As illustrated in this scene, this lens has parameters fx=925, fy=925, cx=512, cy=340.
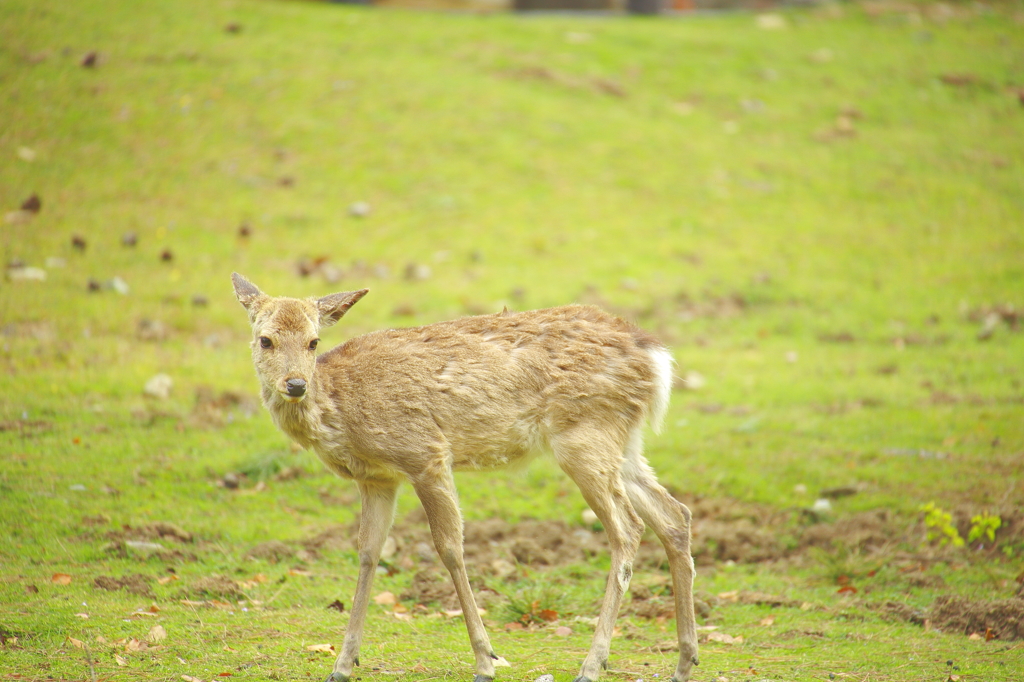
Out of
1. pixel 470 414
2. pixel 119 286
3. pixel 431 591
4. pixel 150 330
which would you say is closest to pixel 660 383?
pixel 470 414

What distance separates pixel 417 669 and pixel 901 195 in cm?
1394

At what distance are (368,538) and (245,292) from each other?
1790 mm

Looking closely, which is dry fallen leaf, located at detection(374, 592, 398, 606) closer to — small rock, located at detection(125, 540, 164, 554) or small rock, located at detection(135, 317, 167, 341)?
small rock, located at detection(125, 540, 164, 554)

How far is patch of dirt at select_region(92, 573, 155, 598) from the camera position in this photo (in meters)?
6.33

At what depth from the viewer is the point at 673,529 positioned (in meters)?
5.87

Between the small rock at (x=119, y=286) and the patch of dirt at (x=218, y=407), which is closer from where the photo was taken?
the patch of dirt at (x=218, y=407)

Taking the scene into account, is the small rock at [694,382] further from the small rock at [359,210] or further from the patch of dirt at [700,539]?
the small rock at [359,210]

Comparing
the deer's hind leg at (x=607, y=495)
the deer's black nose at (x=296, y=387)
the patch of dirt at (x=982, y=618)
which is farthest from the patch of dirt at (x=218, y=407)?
the patch of dirt at (x=982, y=618)

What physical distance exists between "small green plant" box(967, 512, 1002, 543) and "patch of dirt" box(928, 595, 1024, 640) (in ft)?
2.56

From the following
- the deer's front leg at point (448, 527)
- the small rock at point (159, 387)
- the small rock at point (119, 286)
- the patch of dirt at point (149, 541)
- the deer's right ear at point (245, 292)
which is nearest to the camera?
the deer's front leg at point (448, 527)

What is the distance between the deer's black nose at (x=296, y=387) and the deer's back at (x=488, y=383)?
42 centimetres

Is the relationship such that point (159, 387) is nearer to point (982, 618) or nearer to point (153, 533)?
point (153, 533)

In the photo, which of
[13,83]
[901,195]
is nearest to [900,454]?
[901,195]

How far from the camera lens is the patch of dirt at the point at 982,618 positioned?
6148 millimetres
